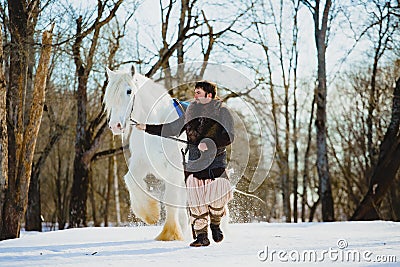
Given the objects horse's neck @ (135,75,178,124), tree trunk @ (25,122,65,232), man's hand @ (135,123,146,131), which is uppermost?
horse's neck @ (135,75,178,124)

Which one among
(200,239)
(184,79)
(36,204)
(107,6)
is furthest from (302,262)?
(36,204)

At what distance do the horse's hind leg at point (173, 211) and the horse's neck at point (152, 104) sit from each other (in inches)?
30.7

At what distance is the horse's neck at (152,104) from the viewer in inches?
248

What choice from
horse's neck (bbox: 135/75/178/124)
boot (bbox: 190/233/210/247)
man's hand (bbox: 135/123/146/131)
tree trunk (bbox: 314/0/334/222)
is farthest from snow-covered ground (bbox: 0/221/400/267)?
tree trunk (bbox: 314/0/334/222)

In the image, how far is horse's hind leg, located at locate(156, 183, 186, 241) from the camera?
6258 millimetres

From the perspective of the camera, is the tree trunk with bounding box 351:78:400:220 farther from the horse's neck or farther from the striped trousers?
the striped trousers

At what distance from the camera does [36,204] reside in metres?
17.6

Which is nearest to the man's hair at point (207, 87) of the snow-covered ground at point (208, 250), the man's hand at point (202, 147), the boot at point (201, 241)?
the man's hand at point (202, 147)

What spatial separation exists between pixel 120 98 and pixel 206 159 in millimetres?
1140

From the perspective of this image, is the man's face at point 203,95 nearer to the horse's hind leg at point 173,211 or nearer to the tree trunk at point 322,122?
the horse's hind leg at point 173,211

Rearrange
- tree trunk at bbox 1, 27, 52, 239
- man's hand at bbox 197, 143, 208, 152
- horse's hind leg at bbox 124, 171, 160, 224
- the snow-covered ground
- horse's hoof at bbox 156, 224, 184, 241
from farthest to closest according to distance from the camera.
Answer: tree trunk at bbox 1, 27, 52, 239
horse's hind leg at bbox 124, 171, 160, 224
horse's hoof at bbox 156, 224, 184, 241
man's hand at bbox 197, 143, 208, 152
the snow-covered ground

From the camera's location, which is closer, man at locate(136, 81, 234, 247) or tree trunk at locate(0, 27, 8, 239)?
man at locate(136, 81, 234, 247)

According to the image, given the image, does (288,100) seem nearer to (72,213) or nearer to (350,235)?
(72,213)

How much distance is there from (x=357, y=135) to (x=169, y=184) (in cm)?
2051
